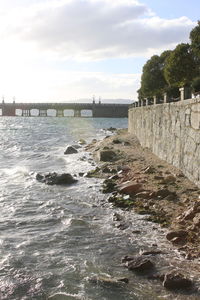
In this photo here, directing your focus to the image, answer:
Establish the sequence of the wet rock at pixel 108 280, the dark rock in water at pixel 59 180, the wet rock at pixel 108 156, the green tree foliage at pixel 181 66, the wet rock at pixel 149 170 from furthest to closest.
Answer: the green tree foliage at pixel 181 66
the wet rock at pixel 108 156
the dark rock in water at pixel 59 180
the wet rock at pixel 149 170
the wet rock at pixel 108 280

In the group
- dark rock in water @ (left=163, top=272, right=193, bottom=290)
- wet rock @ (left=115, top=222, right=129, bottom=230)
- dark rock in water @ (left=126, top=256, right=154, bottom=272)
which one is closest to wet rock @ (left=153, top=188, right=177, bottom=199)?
wet rock @ (left=115, top=222, right=129, bottom=230)

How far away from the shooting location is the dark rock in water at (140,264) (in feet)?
20.5

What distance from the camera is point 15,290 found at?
18.5 feet

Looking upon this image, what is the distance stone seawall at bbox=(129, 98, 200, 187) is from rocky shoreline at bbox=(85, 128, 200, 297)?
1.25ft

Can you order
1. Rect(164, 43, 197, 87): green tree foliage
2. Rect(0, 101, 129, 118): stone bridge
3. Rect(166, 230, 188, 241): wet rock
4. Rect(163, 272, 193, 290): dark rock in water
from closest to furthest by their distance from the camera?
Rect(163, 272, 193, 290): dark rock in water, Rect(166, 230, 188, 241): wet rock, Rect(164, 43, 197, 87): green tree foliage, Rect(0, 101, 129, 118): stone bridge

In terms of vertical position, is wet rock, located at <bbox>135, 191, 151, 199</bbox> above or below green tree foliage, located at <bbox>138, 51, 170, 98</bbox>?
below

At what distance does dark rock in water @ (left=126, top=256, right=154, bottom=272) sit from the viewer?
6.25m

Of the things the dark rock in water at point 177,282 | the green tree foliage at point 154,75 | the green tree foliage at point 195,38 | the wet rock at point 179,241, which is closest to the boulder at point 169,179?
the wet rock at point 179,241

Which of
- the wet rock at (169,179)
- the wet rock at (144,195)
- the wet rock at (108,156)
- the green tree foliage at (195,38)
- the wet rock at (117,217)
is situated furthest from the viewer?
the green tree foliage at (195,38)

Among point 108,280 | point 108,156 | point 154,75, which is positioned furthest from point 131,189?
point 154,75

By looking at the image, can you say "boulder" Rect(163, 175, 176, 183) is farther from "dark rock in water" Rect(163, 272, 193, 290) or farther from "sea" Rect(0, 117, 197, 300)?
"dark rock in water" Rect(163, 272, 193, 290)

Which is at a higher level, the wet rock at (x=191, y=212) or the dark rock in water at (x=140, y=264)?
the wet rock at (x=191, y=212)

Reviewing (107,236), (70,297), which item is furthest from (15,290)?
(107,236)

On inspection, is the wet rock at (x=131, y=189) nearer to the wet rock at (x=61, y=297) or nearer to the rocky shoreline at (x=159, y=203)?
the rocky shoreline at (x=159, y=203)
